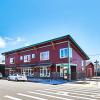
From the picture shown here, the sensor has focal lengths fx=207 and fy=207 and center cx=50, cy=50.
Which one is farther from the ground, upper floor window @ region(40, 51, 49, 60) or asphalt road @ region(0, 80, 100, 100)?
upper floor window @ region(40, 51, 49, 60)

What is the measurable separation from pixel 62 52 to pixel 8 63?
22.3m

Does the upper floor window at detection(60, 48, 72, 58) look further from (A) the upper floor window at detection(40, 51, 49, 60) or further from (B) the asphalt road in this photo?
(B) the asphalt road

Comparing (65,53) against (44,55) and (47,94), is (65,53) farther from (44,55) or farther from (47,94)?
(47,94)

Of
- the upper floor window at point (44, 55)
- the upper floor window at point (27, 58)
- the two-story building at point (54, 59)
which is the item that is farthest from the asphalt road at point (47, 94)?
the upper floor window at point (27, 58)

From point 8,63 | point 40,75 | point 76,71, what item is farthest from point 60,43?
point 8,63

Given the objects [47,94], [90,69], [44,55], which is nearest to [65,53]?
[44,55]

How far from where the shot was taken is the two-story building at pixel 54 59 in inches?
1403

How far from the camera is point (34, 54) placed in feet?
143

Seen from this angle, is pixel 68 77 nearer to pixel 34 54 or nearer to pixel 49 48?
pixel 49 48

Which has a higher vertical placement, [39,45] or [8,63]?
[39,45]

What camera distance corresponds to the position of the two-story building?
117ft

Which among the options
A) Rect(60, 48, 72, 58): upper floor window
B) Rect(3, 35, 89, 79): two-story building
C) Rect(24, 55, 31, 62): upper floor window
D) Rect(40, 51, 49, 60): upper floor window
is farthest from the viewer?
Rect(24, 55, 31, 62): upper floor window

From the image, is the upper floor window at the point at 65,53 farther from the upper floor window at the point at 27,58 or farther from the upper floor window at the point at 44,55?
the upper floor window at the point at 27,58

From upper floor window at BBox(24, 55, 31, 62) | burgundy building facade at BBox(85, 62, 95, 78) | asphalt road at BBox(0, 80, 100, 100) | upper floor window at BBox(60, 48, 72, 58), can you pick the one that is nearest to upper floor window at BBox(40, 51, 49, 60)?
upper floor window at BBox(60, 48, 72, 58)
